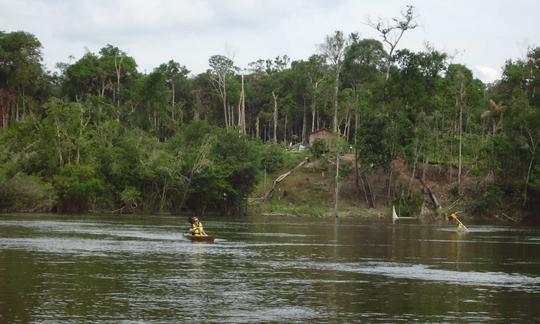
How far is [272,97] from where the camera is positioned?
460ft

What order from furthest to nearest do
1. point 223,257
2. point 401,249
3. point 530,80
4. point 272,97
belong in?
point 272,97 → point 530,80 → point 401,249 → point 223,257

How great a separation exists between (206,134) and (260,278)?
6834cm

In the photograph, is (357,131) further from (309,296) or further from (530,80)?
(309,296)

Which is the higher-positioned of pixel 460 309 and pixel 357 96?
pixel 357 96

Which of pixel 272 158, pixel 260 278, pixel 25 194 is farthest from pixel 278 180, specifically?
pixel 260 278

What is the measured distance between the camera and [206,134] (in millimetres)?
101812

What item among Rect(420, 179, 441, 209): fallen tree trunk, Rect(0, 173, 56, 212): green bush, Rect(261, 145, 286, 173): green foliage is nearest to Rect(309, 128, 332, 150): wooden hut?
Rect(261, 145, 286, 173): green foliage

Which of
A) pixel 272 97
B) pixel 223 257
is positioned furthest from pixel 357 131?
pixel 223 257

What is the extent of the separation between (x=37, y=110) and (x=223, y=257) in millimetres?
82880

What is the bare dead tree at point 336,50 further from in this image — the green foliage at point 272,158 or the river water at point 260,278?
the river water at point 260,278

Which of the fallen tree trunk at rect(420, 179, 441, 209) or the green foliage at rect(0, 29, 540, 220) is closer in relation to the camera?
the green foliage at rect(0, 29, 540, 220)

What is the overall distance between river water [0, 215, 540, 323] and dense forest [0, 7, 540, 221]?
34.5 m

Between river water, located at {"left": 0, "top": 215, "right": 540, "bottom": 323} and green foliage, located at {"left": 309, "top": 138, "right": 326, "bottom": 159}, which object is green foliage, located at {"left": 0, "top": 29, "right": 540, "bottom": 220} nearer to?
green foliage, located at {"left": 309, "top": 138, "right": 326, "bottom": 159}

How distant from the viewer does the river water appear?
1008 inches
